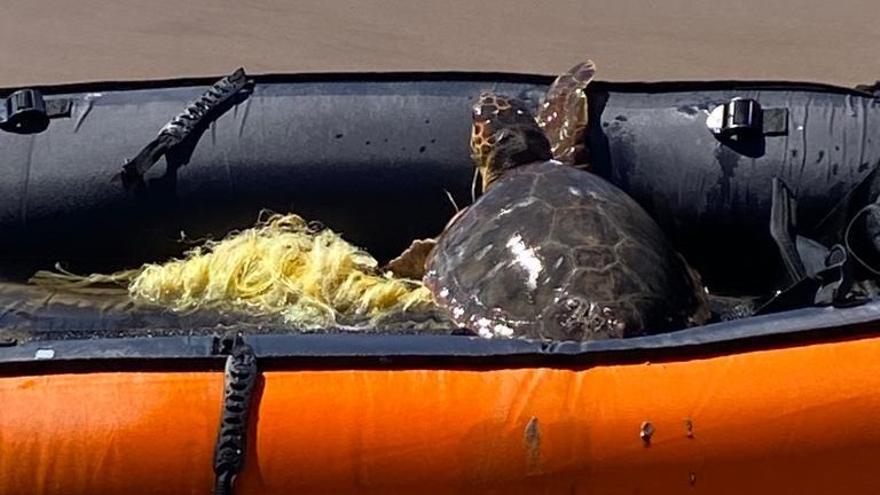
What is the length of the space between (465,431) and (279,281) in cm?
94

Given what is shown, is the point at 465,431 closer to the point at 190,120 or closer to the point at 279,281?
the point at 279,281

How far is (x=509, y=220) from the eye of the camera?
10.4ft

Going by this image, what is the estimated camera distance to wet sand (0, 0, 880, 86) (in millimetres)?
5586

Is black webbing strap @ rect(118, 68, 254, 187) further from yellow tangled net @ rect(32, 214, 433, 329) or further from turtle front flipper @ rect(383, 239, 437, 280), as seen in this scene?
turtle front flipper @ rect(383, 239, 437, 280)

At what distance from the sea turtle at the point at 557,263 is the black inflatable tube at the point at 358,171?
0.58ft

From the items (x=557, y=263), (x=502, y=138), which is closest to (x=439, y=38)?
(x=502, y=138)

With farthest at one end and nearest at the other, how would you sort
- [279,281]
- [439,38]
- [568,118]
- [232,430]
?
1. [439,38]
2. [568,118]
3. [279,281]
4. [232,430]

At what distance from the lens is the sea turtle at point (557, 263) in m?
2.91

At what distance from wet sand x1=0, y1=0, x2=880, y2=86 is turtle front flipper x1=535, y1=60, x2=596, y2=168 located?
2.11 m

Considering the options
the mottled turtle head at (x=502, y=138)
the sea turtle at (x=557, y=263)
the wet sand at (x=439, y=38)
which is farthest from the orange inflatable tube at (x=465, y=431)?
the wet sand at (x=439, y=38)

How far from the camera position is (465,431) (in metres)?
2.41

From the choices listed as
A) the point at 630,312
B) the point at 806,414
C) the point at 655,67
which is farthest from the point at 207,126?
the point at 655,67

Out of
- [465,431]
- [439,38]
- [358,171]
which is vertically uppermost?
[439,38]

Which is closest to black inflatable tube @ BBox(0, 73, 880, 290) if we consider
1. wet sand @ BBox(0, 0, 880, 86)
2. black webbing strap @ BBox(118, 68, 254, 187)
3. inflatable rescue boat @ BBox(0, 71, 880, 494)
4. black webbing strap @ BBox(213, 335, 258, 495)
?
black webbing strap @ BBox(118, 68, 254, 187)
